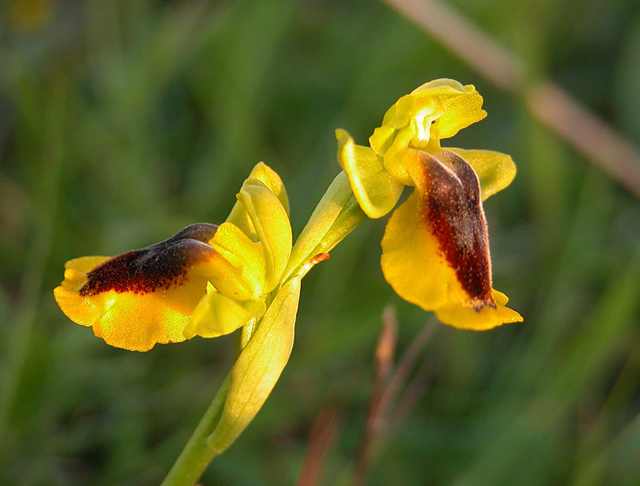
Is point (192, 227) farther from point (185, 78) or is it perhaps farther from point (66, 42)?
point (66, 42)

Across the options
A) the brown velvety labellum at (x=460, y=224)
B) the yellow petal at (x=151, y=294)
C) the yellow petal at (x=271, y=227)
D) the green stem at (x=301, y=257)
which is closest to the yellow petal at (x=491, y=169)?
the brown velvety labellum at (x=460, y=224)

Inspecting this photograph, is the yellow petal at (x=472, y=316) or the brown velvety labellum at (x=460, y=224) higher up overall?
the brown velvety labellum at (x=460, y=224)

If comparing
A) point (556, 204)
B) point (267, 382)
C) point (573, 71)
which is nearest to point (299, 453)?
point (267, 382)

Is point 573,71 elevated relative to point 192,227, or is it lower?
elevated

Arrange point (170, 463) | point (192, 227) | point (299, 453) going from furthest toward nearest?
point (299, 453) < point (170, 463) < point (192, 227)

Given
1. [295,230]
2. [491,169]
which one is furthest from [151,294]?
[295,230]

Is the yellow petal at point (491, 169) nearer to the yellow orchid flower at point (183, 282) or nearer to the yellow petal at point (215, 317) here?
the yellow orchid flower at point (183, 282)

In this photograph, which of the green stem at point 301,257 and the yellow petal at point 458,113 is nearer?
the green stem at point 301,257

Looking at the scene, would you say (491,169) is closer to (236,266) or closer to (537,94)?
(236,266)
